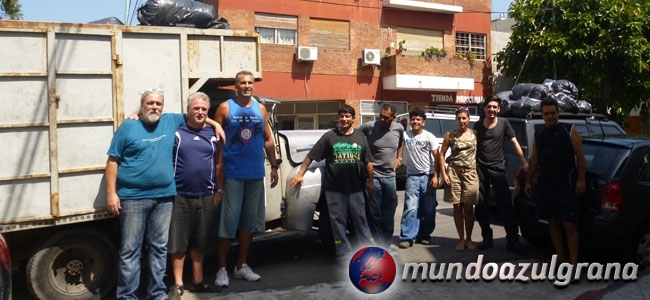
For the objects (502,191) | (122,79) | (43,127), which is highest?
(122,79)

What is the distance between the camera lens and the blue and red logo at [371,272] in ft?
17.0

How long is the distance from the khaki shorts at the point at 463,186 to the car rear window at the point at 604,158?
1233mm

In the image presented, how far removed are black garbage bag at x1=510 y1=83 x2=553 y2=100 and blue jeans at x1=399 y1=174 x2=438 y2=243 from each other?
9.89ft

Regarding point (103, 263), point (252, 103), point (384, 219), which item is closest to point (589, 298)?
point (384, 219)

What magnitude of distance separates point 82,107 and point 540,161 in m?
4.42

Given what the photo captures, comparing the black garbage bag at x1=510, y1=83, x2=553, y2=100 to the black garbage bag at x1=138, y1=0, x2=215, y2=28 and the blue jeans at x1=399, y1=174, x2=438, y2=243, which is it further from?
the black garbage bag at x1=138, y1=0, x2=215, y2=28

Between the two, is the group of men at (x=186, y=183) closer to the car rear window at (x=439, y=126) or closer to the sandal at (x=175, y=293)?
the sandal at (x=175, y=293)

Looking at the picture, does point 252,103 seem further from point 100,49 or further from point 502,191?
point 502,191

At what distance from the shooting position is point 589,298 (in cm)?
505

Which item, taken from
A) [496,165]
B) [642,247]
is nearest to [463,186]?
[496,165]

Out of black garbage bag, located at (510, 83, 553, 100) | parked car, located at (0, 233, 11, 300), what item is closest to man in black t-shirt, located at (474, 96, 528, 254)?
black garbage bag, located at (510, 83, 553, 100)

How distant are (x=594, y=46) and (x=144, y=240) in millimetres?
18457

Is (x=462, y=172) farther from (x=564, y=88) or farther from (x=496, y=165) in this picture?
(x=564, y=88)

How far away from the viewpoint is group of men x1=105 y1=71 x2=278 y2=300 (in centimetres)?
462
